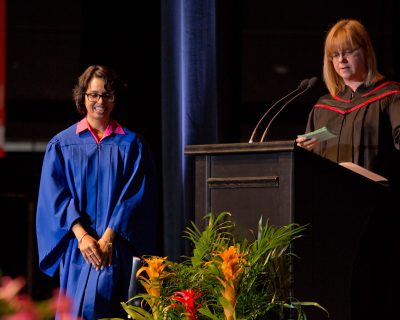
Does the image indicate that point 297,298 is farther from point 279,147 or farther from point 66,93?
point 66,93

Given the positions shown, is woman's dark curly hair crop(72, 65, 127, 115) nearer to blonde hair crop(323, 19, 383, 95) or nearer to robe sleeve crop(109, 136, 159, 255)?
robe sleeve crop(109, 136, 159, 255)

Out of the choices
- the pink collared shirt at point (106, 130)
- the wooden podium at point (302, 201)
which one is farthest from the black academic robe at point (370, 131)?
the pink collared shirt at point (106, 130)

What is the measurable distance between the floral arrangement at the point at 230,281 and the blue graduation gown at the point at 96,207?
100cm

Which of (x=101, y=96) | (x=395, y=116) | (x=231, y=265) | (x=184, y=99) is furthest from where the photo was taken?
(x=184, y=99)

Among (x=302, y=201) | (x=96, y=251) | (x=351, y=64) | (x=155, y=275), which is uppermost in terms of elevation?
(x=351, y=64)

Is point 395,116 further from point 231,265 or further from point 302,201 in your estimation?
point 231,265

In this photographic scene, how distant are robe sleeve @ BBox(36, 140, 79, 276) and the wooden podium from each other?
3.51ft

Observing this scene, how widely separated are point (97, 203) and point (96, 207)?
2 centimetres

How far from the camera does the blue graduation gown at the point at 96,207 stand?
326 cm

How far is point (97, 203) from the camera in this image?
3.35 metres

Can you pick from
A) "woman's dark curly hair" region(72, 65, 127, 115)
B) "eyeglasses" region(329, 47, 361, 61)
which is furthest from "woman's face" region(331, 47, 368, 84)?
"woman's dark curly hair" region(72, 65, 127, 115)

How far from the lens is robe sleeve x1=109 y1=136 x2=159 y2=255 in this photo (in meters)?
3.32

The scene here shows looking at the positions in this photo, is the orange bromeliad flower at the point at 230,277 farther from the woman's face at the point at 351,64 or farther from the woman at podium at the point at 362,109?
the woman's face at the point at 351,64

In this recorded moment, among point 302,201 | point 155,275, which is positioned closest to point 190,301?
point 155,275
